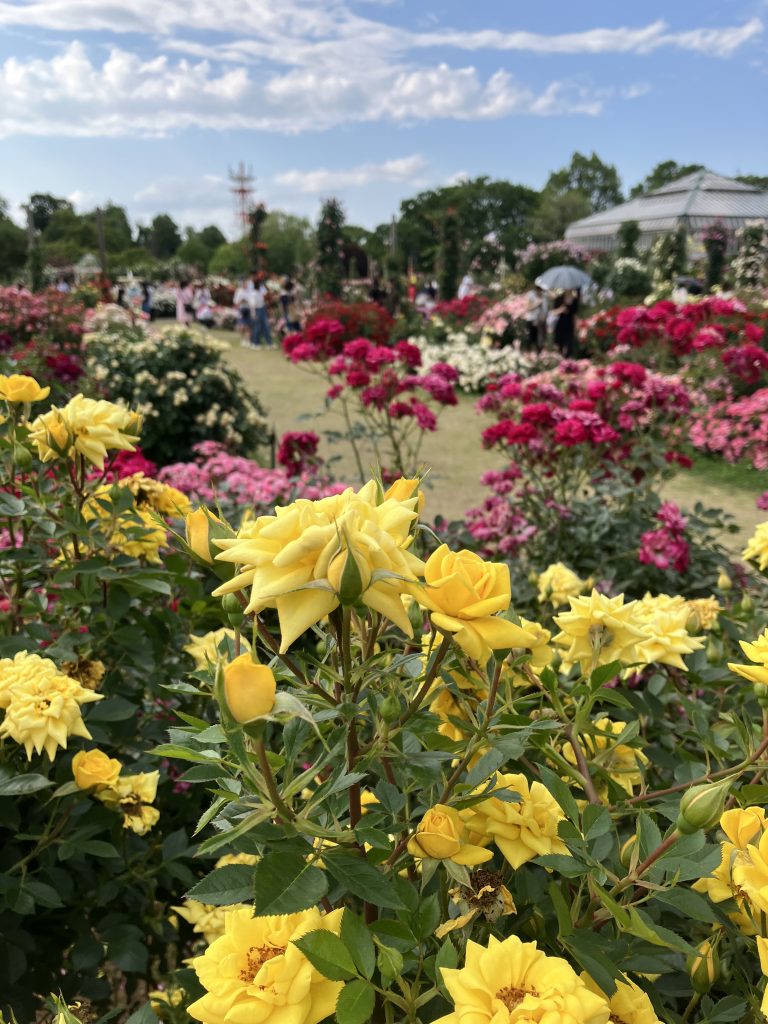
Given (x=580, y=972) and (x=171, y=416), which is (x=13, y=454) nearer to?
(x=580, y=972)

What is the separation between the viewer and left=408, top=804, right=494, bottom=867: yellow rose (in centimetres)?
64

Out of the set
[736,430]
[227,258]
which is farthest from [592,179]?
[736,430]

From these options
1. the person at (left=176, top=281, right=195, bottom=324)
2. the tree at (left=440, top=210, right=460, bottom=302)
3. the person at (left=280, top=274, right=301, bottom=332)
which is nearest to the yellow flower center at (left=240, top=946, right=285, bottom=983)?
the person at (left=280, top=274, right=301, bottom=332)

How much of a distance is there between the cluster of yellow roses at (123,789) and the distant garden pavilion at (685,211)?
2299 cm

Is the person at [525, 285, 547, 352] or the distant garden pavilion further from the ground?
the distant garden pavilion

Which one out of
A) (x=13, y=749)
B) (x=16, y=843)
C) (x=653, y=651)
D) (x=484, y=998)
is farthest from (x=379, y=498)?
(x=16, y=843)

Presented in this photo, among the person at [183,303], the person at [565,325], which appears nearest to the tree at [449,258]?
the person at [183,303]

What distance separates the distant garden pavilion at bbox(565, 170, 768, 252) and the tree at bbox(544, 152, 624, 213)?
4903 centimetres

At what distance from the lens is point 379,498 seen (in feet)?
2.21

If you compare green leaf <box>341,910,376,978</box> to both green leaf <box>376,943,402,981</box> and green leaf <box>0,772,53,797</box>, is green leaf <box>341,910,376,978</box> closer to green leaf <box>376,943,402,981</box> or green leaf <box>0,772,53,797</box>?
green leaf <box>376,943,402,981</box>

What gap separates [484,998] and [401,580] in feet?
0.98

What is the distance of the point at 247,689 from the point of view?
505 mm

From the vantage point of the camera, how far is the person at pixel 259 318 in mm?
13359

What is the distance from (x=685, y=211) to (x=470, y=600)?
83.1 feet
